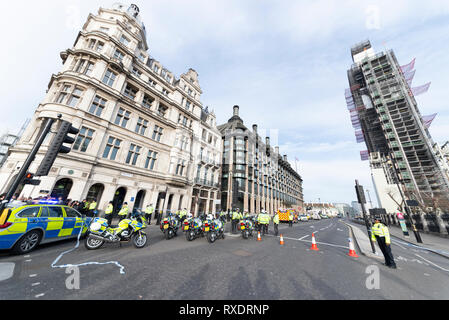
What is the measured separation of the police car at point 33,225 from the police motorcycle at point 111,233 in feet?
3.90

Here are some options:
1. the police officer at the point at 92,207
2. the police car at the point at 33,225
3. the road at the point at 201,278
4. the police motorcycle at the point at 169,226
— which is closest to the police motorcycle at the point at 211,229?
the police motorcycle at the point at 169,226

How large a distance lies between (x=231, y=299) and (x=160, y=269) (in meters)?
2.36

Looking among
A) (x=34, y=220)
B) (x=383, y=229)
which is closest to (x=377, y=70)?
(x=383, y=229)

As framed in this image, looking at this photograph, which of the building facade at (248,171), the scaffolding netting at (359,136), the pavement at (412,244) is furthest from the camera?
the scaffolding netting at (359,136)

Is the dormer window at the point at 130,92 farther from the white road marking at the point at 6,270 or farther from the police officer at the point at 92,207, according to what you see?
the white road marking at the point at 6,270

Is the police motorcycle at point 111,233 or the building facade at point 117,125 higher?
the building facade at point 117,125

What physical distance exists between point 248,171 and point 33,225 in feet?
108

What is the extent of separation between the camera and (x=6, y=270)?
3896 millimetres

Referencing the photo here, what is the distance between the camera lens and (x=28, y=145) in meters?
12.2

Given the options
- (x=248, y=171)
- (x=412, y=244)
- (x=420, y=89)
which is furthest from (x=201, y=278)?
(x=420, y=89)

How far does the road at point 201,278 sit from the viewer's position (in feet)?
10.7

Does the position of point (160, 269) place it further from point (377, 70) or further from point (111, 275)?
point (377, 70)

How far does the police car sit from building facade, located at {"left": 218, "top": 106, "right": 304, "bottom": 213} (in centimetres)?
2163

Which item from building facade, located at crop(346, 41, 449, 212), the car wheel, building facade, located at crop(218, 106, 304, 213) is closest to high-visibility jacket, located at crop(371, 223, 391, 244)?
the car wheel
